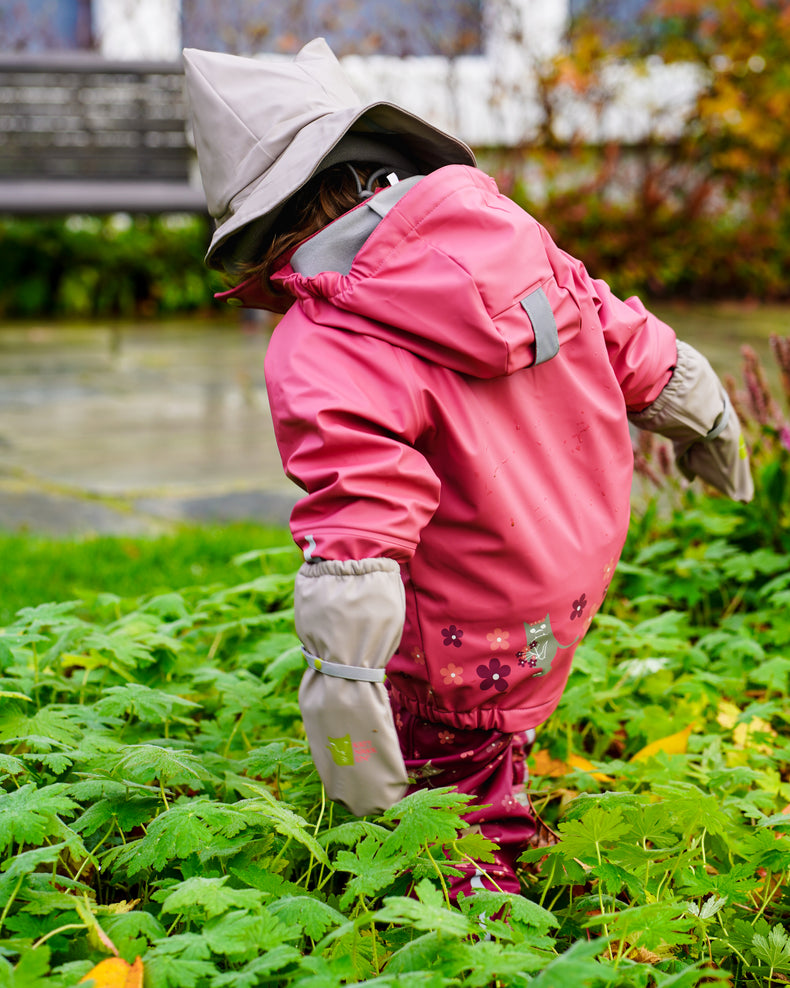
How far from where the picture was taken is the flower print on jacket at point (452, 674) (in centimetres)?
171

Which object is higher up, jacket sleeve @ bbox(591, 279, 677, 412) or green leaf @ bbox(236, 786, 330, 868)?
jacket sleeve @ bbox(591, 279, 677, 412)

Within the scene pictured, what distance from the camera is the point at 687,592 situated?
2771 mm

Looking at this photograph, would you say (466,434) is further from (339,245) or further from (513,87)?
(513,87)

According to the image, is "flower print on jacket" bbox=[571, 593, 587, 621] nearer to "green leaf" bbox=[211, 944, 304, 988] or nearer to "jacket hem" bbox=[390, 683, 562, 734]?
"jacket hem" bbox=[390, 683, 562, 734]

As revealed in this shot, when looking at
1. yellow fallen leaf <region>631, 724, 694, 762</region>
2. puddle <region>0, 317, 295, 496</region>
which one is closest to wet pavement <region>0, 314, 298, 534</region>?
puddle <region>0, 317, 295, 496</region>

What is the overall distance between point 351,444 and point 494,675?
1.56 feet

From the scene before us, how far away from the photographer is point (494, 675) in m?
1.72

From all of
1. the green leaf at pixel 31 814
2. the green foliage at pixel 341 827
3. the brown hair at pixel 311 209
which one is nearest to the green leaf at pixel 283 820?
the green foliage at pixel 341 827

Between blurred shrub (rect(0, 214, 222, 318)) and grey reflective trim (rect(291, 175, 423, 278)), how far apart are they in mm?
6650

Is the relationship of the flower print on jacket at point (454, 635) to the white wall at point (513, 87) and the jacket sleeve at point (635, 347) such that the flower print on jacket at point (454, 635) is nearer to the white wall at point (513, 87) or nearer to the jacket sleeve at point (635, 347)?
the jacket sleeve at point (635, 347)

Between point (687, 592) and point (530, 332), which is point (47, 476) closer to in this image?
→ point (687, 592)

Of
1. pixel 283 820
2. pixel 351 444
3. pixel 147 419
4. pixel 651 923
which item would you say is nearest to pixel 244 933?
pixel 283 820

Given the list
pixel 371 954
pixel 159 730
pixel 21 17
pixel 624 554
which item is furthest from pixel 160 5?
pixel 371 954

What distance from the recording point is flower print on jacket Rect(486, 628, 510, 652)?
1.70m
